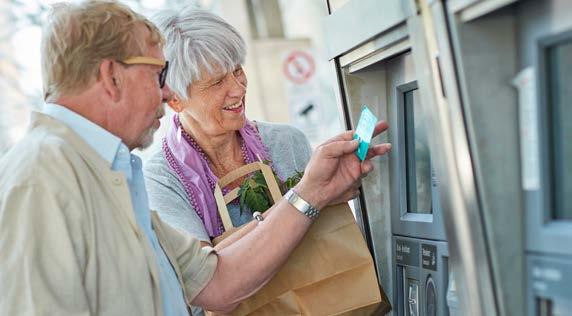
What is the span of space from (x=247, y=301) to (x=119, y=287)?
506 mm

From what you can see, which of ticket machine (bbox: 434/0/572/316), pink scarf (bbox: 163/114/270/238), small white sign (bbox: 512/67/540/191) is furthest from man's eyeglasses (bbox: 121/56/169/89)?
small white sign (bbox: 512/67/540/191)

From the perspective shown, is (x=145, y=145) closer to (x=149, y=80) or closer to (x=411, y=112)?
(x=149, y=80)

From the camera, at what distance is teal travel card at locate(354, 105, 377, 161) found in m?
1.90

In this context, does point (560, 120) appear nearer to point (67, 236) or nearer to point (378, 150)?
point (378, 150)

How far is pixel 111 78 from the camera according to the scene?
69.3 inches

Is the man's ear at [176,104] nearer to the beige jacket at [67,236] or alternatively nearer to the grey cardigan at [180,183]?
the grey cardigan at [180,183]

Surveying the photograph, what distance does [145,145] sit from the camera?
1887 millimetres

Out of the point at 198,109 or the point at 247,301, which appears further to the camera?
the point at 198,109

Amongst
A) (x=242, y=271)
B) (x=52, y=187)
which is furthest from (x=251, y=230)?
(x=52, y=187)

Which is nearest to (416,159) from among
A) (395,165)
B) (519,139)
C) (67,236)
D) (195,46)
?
(395,165)

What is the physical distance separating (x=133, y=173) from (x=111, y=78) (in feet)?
0.81

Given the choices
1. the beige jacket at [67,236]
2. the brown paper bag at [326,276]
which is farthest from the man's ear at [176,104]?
the beige jacket at [67,236]

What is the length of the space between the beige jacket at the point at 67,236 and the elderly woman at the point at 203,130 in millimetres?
539

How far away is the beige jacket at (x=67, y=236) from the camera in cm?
158
